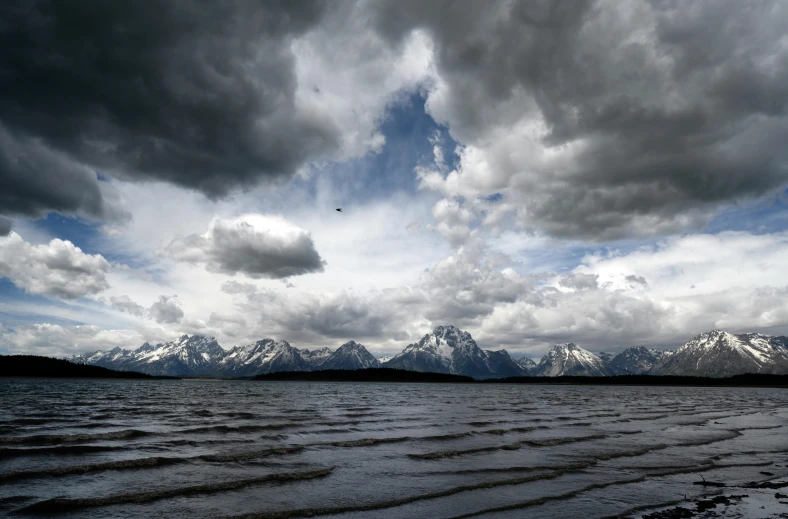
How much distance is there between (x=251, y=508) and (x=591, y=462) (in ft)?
60.2

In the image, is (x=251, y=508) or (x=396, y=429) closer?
(x=251, y=508)

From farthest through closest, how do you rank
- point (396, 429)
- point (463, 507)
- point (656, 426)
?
point (656, 426)
point (396, 429)
point (463, 507)

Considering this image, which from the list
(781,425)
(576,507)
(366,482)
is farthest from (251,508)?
(781,425)

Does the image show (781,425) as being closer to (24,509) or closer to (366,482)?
(366,482)

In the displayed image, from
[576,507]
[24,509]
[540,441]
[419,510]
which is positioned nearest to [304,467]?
[419,510]

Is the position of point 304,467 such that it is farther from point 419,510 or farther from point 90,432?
point 90,432

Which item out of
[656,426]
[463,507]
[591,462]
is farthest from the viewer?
[656,426]

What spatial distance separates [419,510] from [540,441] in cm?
1924

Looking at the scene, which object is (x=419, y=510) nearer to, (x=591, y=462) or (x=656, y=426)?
(x=591, y=462)

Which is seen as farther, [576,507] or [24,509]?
[576,507]

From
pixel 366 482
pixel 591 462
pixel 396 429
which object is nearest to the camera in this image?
pixel 366 482

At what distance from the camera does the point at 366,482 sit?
62.2 ft

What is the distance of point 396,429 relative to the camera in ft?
122

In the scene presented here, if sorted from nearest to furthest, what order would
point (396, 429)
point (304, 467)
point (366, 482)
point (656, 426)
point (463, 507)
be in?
point (463, 507)
point (366, 482)
point (304, 467)
point (396, 429)
point (656, 426)
